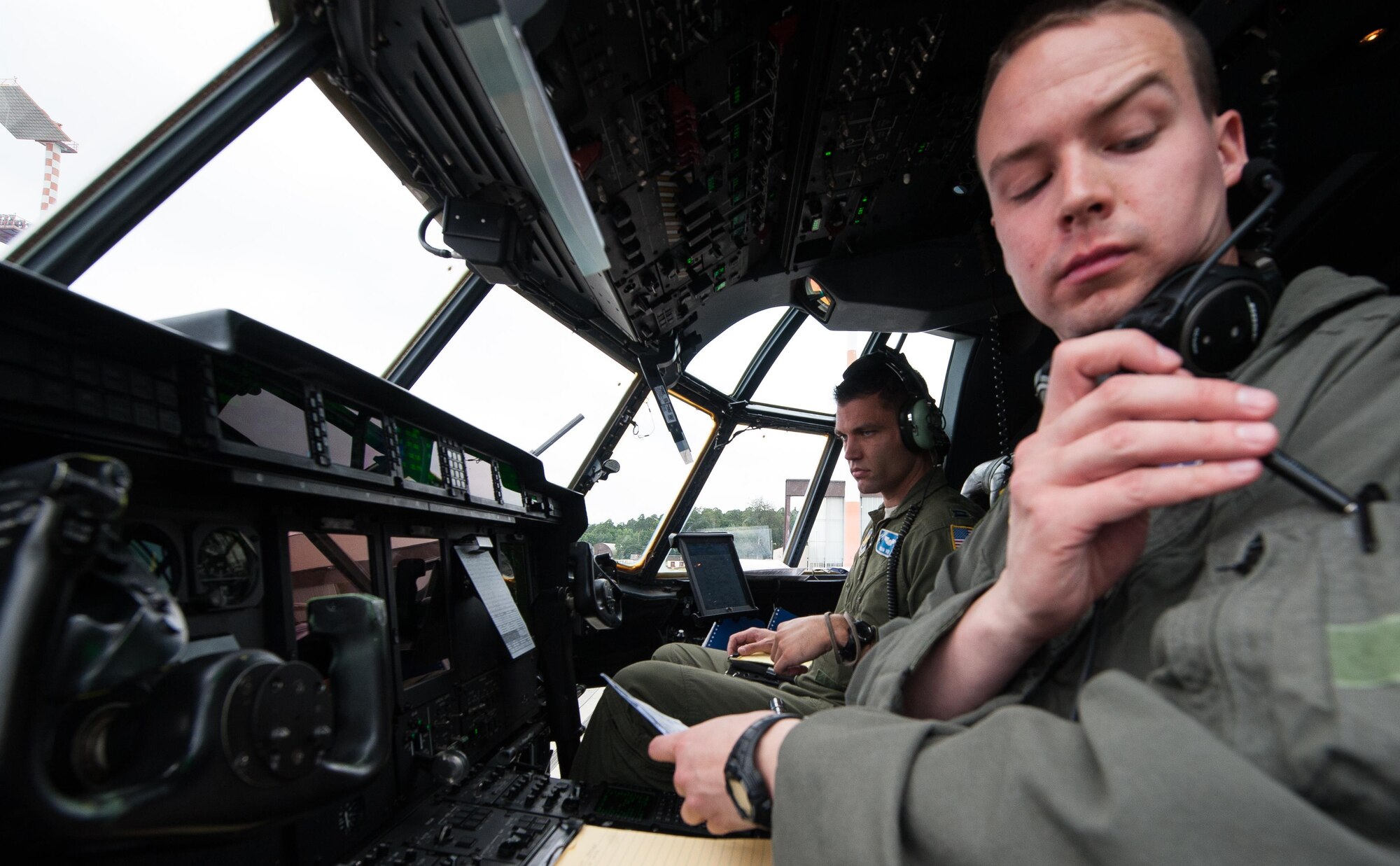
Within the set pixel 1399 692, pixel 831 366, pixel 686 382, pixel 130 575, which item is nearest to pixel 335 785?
pixel 130 575

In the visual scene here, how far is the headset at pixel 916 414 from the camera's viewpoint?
6.93 feet

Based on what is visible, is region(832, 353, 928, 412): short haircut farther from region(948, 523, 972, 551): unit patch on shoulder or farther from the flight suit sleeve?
the flight suit sleeve

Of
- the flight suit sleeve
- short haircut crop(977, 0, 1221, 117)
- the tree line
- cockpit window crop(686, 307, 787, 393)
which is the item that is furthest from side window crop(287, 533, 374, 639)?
cockpit window crop(686, 307, 787, 393)

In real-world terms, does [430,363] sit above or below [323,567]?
above

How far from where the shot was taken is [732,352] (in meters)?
4.56

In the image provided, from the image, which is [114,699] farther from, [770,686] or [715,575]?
[715,575]

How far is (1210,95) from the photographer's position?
68cm

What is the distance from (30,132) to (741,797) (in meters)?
1.87

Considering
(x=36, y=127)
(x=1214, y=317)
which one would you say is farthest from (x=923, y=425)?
(x=36, y=127)

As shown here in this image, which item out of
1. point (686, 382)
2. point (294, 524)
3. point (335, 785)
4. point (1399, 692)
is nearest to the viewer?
point (1399, 692)

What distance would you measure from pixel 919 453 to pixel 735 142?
1.32 metres

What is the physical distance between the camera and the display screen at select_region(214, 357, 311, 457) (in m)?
0.85

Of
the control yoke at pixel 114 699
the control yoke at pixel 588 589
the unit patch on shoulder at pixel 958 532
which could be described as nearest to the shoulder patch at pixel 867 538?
the unit patch on shoulder at pixel 958 532

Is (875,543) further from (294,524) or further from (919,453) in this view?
(294,524)
